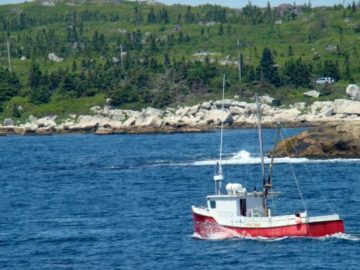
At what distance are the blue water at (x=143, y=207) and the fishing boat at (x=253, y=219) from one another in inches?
20.1

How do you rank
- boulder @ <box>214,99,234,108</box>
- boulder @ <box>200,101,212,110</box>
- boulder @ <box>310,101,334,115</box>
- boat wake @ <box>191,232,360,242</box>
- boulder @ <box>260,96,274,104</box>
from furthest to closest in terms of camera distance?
1. boulder @ <box>260,96,274,104</box>
2. boulder @ <box>214,99,234,108</box>
3. boulder @ <box>200,101,212,110</box>
4. boulder @ <box>310,101,334,115</box>
5. boat wake @ <box>191,232,360,242</box>

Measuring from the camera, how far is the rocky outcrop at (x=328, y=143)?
110 metres

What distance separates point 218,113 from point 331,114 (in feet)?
59.2

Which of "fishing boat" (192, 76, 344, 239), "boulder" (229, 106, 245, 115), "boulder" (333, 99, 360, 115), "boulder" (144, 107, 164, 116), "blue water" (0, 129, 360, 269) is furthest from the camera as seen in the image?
"boulder" (144, 107, 164, 116)

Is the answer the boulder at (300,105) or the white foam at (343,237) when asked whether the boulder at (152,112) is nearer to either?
the boulder at (300,105)

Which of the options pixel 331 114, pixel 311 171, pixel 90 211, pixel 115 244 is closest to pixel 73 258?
pixel 115 244

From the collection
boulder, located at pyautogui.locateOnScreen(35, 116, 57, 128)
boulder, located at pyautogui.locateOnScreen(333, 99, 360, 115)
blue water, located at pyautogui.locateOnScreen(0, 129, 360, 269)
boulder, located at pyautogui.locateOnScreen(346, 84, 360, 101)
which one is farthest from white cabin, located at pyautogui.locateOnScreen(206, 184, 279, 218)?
boulder, located at pyautogui.locateOnScreen(35, 116, 57, 128)

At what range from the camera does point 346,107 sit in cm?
16300

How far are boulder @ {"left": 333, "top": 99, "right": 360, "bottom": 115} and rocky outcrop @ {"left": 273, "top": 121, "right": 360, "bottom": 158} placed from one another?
4833cm

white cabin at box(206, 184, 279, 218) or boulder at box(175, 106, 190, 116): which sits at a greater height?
white cabin at box(206, 184, 279, 218)

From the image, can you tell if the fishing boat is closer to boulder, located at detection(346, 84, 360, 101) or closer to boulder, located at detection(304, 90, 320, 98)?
boulder, located at detection(346, 84, 360, 101)

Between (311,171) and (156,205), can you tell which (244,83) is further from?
(156,205)

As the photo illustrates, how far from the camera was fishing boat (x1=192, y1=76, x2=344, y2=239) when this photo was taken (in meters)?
58.4

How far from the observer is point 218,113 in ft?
577
